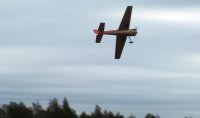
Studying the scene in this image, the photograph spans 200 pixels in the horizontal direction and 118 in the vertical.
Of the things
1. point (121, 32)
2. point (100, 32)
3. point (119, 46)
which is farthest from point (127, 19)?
point (100, 32)

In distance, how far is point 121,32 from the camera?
112 metres

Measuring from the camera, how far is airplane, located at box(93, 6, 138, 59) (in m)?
109

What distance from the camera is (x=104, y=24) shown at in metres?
108

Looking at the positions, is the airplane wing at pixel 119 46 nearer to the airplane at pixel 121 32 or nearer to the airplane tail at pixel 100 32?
the airplane at pixel 121 32

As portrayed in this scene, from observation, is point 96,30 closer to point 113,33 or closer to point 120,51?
point 113,33

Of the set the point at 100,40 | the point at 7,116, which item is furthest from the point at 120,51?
the point at 7,116

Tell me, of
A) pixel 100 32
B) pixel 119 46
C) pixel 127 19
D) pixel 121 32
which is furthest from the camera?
pixel 119 46

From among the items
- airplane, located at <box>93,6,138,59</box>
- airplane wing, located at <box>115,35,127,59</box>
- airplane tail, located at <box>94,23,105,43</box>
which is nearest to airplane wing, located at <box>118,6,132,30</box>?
airplane, located at <box>93,6,138,59</box>

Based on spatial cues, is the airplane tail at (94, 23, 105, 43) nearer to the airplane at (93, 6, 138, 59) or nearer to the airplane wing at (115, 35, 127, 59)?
the airplane at (93, 6, 138, 59)

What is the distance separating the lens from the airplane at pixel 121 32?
10869 cm

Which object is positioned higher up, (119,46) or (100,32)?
(119,46)

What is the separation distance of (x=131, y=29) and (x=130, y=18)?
1.60 meters

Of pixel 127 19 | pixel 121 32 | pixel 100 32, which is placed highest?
pixel 127 19

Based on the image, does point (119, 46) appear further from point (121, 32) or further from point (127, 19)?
point (121, 32)
